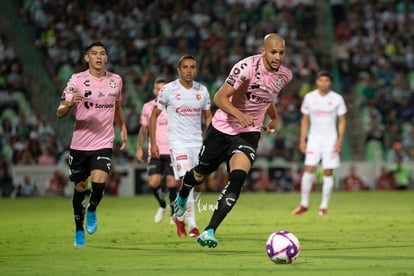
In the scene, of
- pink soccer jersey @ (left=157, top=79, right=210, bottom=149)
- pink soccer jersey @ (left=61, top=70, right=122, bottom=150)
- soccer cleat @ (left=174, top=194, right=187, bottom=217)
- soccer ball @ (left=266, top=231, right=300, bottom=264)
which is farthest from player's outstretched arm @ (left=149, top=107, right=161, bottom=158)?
soccer ball @ (left=266, top=231, right=300, bottom=264)

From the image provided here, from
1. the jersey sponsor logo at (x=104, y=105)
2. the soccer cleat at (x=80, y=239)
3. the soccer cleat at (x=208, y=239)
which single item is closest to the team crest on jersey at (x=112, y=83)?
the jersey sponsor logo at (x=104, y=105)

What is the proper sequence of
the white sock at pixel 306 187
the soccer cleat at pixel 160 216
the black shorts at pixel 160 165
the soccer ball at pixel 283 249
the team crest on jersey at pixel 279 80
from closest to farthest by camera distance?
1. the soccer ball at pixel 283 249
2. the team crest on jersey at pixel 279 80
3. the black shorts at pixel 160 165
4. the soccer cleat at pixel 160 216
5. the white sock at pixel 306 187

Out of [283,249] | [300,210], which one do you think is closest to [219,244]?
[283,249]

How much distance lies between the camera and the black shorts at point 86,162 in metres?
12.9

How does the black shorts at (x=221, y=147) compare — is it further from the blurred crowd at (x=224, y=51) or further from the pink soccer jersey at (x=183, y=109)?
the blurred crowd at (x=224, y=51)

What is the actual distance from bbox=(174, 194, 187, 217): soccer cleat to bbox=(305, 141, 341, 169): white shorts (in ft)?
21.9

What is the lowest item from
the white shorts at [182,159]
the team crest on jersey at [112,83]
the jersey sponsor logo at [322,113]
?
the white shorts at [182,159]

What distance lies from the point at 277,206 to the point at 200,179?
32.3 feet

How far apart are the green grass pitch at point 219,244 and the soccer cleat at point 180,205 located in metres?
0.38

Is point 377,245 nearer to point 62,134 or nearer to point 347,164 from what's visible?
point 347,164

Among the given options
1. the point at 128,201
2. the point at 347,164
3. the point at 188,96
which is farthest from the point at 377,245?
the point at 347,164

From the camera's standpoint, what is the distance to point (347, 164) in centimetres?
2953

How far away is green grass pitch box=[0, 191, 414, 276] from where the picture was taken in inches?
391

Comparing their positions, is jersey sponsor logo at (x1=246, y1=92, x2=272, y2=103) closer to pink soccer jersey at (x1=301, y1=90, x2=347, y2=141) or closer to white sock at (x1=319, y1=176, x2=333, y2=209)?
white sock at (x1=319, y1=176, x2=333, y2=209)
